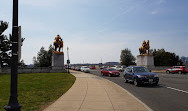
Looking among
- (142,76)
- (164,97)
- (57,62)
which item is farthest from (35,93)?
(57,62)

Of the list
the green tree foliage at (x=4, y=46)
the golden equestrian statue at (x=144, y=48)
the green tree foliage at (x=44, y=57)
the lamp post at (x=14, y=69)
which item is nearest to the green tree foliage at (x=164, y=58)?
the golden equestrian statue at (x=144, y=48)

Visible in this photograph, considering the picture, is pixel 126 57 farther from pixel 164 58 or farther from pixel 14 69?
pixel 14 69

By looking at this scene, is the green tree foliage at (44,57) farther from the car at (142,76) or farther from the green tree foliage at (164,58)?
the car at (142,76)

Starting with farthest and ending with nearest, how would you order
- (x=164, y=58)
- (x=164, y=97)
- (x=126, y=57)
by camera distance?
1. (x=126, y=57)
2. (x=164, y=58)
3. (x=164, y=97)

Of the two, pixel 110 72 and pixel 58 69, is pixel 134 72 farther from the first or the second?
pixel 58 69

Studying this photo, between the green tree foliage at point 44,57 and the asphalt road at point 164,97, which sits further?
the green tree foliage at point 44,57

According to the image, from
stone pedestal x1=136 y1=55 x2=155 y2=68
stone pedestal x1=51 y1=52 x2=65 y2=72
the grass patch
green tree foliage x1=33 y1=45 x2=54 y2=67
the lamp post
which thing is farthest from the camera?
green tree foliage x1=33 y1=45 x2=54 y2=67

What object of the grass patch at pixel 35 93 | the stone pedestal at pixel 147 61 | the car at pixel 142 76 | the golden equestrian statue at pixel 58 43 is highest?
the golden equestrian statue at pixel 58 43

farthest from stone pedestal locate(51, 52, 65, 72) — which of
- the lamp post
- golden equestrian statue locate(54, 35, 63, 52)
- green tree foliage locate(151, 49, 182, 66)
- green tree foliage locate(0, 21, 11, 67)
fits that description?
green tree foliage locate(151, 49, 182, 66)

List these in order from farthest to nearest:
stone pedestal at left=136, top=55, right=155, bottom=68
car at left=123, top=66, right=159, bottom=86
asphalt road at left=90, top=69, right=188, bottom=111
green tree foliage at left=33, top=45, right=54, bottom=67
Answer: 1. green tree foliage at left=33, top=45, right=54, bottom=67
2. stone pedestal at left=136, top=55, right=155, bottom=68
3. car at left=123, top=66, right=159, bottom=86
4. asphalt road at left=90, top=69, right=188, bottom=111

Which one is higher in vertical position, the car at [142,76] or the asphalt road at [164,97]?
the car at [142,76]

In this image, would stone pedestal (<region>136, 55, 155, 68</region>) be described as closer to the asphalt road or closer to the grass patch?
the asphalt road

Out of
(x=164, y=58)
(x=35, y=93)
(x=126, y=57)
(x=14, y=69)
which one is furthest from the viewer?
(x=126, y=57)

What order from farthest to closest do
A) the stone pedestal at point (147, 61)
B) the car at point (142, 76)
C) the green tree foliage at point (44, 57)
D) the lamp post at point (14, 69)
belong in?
the green tree foliage at point (44, 57), the stone pedestal at point (147, 61), the car at point (142, 76), the lamp post at point (14, 69)
